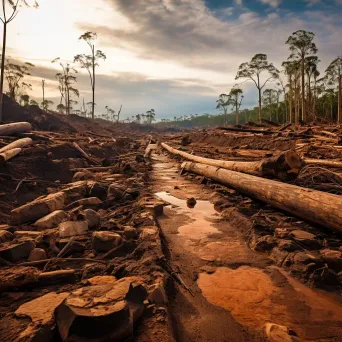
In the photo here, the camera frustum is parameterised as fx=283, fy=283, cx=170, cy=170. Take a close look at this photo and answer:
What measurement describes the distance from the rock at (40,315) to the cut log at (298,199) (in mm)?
3158

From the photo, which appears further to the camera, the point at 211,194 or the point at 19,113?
the point at 19,113

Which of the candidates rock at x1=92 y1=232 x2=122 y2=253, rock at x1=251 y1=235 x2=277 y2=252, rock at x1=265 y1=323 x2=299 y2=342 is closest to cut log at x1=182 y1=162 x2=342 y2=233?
rock at x1=251 y1=235 x2=277 y2=252

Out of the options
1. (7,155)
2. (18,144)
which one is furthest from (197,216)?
(18,144)

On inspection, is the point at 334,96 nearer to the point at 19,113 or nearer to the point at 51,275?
the point at 19,113

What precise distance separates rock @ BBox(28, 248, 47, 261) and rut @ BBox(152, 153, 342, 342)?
1.41m

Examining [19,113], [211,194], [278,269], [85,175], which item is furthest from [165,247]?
[19,113]

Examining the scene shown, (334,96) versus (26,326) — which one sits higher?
(334,96)

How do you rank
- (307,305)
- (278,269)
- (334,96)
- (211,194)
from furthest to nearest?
1. (334,96)
2. (211,194)
3. (278,269)
4. (307,305)

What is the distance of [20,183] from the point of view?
→ 6.38 meters

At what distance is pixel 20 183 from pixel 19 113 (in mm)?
23696

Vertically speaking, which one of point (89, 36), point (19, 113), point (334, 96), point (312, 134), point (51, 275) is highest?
point (89, 36)

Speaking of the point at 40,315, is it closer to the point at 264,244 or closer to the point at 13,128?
the point at 264,244

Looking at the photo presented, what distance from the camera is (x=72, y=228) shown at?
12.6ft

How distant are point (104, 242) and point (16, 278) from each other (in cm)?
105
